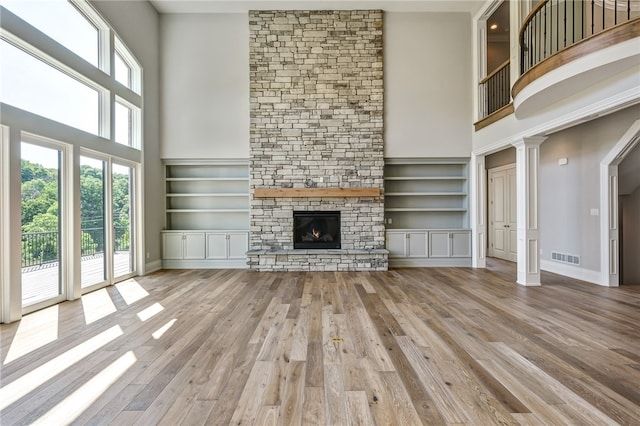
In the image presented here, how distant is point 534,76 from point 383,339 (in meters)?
3.84

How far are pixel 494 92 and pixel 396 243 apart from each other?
381cm

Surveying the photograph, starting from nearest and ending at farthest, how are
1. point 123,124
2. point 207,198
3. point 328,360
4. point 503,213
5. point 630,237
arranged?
1. point 328,360
2. point 630,237
3. point 123,124
4. point 207,198
5. point 503,213

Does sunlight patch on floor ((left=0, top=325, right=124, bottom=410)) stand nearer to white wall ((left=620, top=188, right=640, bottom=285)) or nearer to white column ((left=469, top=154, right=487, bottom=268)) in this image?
white column ((left=469, top=154, right=487, bottom=268))

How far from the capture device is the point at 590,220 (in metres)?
5.13

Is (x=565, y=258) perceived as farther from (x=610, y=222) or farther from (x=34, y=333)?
(x=34, y=333)

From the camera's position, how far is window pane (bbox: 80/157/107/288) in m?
4.50

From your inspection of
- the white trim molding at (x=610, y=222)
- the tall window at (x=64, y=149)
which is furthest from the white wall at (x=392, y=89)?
the white trim molding at (x=610, y=222)

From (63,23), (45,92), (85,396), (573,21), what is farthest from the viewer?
(63,23)

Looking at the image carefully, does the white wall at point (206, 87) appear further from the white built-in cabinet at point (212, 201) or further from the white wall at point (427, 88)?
the white wall at point (427, 88)

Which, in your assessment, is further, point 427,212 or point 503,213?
point 503,213

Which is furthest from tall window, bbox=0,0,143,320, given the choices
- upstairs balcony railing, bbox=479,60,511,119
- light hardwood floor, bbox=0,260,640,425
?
upstairs balcony railing, bbox=479,60,511,119

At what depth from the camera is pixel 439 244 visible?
6.66m

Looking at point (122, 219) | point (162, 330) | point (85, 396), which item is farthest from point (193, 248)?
point (85, 396)

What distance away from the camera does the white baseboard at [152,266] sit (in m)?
6.01
